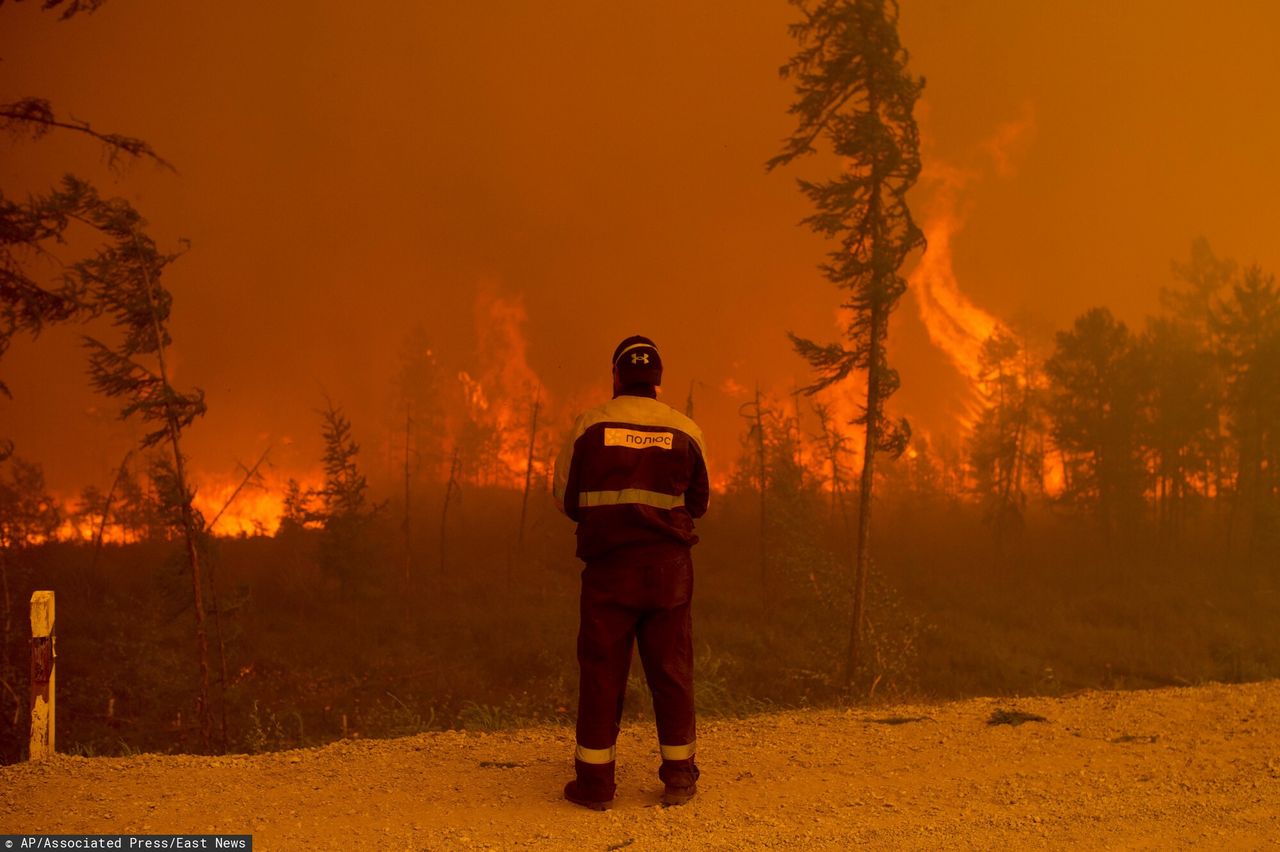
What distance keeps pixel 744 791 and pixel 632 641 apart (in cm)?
133

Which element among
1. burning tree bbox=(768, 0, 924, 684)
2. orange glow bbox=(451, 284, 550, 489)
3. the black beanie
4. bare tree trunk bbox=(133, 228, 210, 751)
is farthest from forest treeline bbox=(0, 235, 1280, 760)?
orange glow bbox=(451, 284, 550, 489)

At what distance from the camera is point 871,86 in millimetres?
19547

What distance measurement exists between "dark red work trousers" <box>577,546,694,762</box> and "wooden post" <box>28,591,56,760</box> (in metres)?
4.21

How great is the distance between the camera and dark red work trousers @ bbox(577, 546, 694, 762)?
534 cm

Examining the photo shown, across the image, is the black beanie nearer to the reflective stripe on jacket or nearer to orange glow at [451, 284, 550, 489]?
the reflective stripe on jacket

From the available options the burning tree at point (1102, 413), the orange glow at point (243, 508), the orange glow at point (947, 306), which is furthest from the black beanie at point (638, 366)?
the orange glow at point (947, 306)

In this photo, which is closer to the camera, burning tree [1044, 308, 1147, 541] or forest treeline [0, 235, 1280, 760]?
forest treeline [0, 235, 1280, 760]

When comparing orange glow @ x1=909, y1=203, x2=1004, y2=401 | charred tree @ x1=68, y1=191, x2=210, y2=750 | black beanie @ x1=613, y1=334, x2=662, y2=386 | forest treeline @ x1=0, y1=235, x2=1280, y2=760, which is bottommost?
forest treeline @ x1=0, y1=235, x2=1280, y2=760

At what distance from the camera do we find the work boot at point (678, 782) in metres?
5.39

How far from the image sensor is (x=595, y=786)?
5.34m

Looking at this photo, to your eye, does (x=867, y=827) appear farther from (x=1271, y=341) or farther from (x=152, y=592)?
(x=1271, y=341)

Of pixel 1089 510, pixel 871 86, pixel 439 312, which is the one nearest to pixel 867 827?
pixel 871 86

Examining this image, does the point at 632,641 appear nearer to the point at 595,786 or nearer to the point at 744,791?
the point at 595,786

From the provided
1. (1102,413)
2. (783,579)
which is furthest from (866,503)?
(1102,413)
